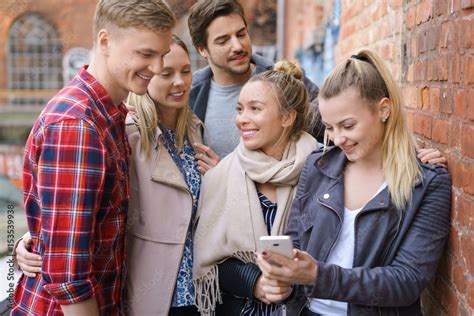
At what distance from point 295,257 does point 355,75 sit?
66 centimetres

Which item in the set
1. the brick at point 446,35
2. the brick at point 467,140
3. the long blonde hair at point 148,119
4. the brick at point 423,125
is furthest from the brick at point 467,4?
the long blonde hair at point 148,119

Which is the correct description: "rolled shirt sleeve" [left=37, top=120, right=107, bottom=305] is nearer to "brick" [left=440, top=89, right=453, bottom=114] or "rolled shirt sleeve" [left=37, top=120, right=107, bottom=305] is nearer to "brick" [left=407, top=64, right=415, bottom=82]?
"brick" [left=440, top=89, right=453, bottom=114]

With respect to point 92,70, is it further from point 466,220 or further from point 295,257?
point 466,220

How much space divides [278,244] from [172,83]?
1069 mm

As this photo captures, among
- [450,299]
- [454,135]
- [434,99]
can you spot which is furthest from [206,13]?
[450,299]

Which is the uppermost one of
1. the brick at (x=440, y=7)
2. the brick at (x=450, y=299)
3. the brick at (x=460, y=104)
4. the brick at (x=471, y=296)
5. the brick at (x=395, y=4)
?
the brick at (x=395, y=4)

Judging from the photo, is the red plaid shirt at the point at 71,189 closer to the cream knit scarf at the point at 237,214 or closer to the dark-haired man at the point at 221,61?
the cream knit scarf at the point at 237,214

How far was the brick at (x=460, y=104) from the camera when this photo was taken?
6.85ft

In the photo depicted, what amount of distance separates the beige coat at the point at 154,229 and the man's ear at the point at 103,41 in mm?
533

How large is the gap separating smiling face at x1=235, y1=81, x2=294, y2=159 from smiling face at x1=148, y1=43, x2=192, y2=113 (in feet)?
0.86

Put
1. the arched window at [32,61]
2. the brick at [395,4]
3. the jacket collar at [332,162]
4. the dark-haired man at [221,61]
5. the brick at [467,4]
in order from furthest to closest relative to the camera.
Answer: the arched window at [32,61]
the dark-haired man at [221,61]
the brick at [395,4]
the jacket collar at [332,162]
the brick at [467,4]

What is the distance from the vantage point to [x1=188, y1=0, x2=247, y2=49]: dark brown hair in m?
3.68

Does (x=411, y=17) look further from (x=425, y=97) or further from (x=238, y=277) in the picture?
(x=238, y=277)

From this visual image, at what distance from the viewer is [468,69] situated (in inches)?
80.5
